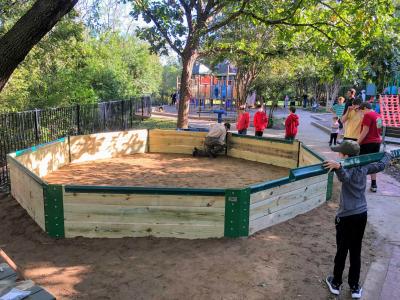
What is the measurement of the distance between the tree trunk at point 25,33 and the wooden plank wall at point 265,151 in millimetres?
7929

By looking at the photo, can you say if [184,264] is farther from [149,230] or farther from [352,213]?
[352,213]

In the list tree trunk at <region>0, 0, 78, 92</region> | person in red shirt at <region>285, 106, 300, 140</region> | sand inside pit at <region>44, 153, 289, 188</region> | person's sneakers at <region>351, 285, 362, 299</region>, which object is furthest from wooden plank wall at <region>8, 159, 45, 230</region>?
person in red shirt at <region>285, 106, 300, 140</region>

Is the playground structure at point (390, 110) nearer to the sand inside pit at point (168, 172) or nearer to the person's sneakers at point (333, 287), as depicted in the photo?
the sand inside pit at point (168, 172)

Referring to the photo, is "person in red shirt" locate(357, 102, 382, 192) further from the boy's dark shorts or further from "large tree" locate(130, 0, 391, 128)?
"large tree" locate(130, 0, 391, 128)

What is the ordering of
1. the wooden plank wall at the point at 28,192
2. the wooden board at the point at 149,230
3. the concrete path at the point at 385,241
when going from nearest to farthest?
the concrete path at the point at 385,241 → the wooden board at the point at 149,230 → the wooden plank wall at the point at 28,192

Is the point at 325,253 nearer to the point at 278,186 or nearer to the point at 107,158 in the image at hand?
the point at 278,186

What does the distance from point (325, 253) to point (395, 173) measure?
19.7ft

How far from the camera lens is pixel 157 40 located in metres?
14.3

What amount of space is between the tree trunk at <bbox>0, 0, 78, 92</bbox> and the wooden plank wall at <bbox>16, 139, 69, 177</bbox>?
4.36 meters

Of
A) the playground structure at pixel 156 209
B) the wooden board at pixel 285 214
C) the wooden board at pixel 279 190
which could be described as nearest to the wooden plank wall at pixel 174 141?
the wooden board at pixel 285 214

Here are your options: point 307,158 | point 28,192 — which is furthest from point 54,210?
point 307,158

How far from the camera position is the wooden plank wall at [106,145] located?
11.1 metres

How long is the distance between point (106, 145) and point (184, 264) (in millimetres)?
7857

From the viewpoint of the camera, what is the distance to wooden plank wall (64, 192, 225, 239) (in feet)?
17.4
